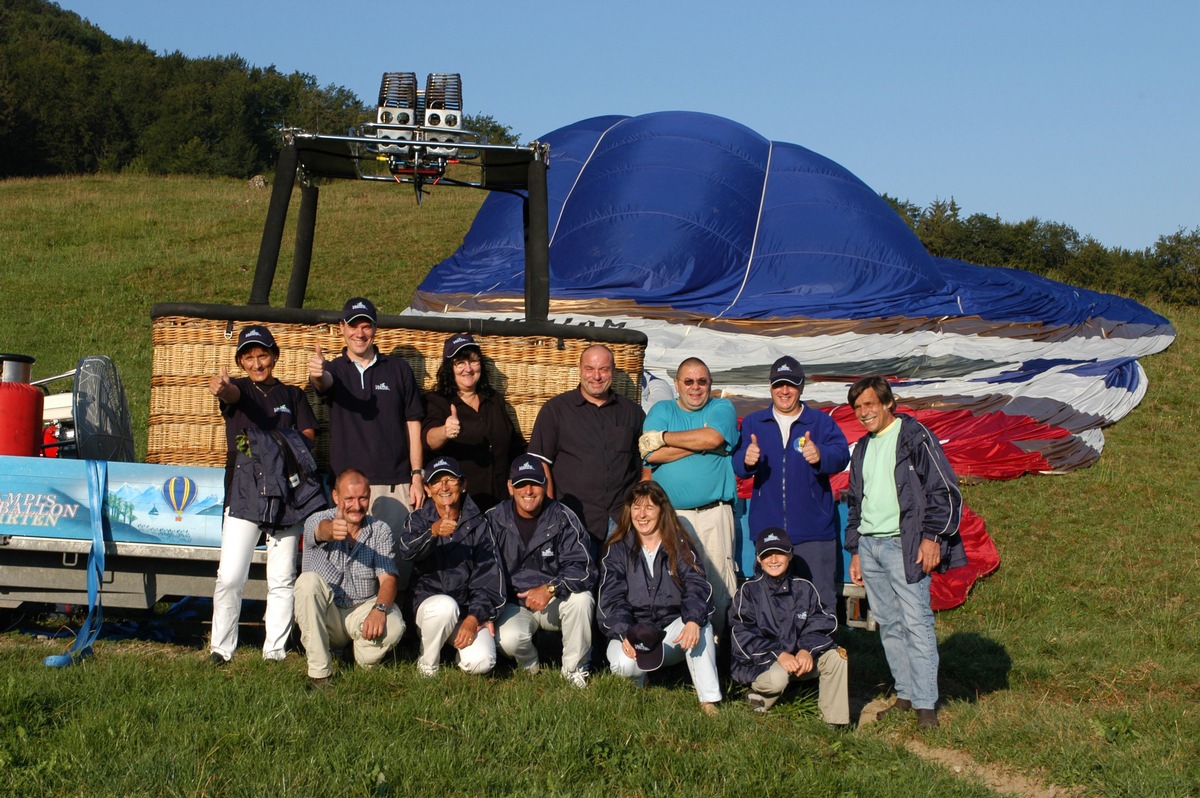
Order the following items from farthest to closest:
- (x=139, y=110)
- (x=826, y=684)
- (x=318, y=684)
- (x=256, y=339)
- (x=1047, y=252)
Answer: (x=139, y=110), (x=1047, y=252), (x=256, y=339), (x=826, y=684), (x=318, y=684)

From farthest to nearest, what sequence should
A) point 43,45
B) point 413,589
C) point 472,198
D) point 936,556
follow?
point 43,45 < point 472,198 < point 413,589 < point 936,556

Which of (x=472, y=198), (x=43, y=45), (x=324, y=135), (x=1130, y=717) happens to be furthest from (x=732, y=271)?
(x=43, y=45)

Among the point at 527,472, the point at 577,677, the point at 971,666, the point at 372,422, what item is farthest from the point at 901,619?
the point at 372,422

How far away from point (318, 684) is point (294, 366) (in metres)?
1.72

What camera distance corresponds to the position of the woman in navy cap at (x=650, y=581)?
17.2 ft

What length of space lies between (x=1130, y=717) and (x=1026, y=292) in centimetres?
911

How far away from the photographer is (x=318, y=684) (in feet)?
16.1

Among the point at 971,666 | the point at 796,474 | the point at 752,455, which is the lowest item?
the point at 971,666

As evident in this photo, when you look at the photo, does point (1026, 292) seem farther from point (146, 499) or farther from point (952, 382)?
point (146, 499)

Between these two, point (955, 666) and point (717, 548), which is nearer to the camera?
point (717, 548)

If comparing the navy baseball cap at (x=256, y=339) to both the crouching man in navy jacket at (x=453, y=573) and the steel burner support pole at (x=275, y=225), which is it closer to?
the steel burner support pole at (x=275, y=225)

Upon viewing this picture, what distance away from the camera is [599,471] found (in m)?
5.72

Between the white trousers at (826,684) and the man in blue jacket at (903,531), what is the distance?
1.13 ft

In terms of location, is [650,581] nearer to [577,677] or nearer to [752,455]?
[577,677]
